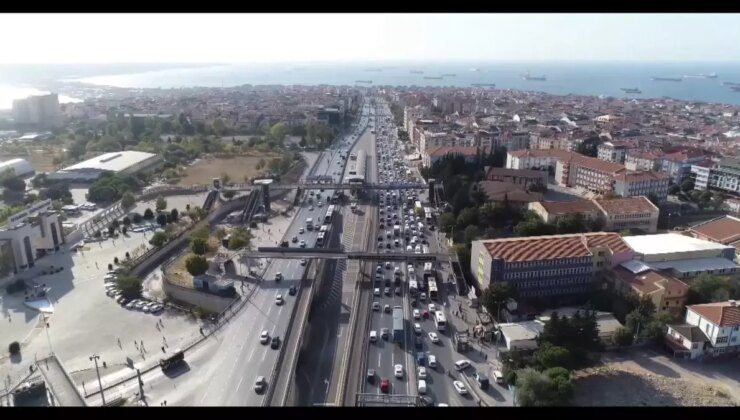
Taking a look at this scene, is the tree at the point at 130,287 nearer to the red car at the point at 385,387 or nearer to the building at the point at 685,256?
the red car at the point at 385,387

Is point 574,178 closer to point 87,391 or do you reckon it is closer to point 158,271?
point 158,271

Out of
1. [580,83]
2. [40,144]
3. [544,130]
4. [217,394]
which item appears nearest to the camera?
[217,394]

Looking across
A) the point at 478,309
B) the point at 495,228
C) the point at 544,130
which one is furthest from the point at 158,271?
the point at 544,130

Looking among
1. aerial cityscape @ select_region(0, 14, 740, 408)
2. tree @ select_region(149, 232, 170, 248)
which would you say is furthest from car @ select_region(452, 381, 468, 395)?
tree @ select_region(149, 232, 170, 248)

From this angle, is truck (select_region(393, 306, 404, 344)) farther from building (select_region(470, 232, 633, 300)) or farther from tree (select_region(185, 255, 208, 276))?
tree (select_region(185, 255, 208, 276))

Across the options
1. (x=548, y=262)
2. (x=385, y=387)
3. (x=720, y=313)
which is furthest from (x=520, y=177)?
(x=385, y=387)

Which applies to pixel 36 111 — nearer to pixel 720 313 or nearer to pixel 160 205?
pixel 160 205
